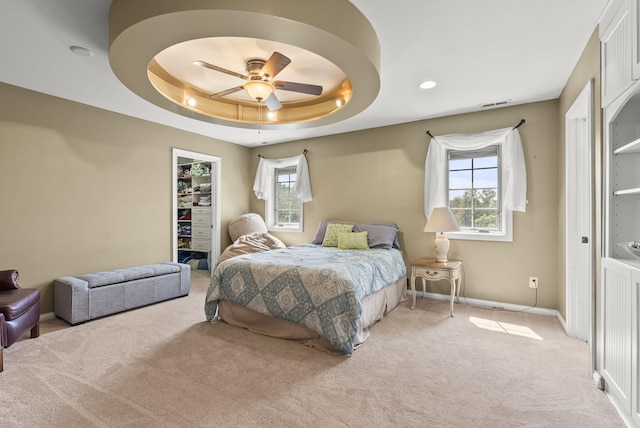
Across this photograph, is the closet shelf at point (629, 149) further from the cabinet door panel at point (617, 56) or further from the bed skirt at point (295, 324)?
the bed skirt at point (295, 324)

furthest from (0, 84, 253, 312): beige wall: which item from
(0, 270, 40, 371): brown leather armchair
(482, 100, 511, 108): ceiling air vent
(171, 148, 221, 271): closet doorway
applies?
(482, 100, 511, 108): ceiling air vent

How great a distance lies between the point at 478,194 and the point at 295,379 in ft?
10.6

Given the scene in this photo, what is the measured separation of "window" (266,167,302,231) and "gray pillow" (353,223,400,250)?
1581mm

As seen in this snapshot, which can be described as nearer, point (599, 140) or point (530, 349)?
point (599, 140)

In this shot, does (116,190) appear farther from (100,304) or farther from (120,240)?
(100,304)

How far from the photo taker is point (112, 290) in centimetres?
354

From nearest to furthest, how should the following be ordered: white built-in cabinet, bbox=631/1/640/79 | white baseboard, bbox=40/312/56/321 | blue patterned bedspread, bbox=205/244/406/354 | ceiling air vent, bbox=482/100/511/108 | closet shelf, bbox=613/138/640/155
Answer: white built-in cabinet, bbox=631/1/640/79
closet shelf, bbox=613/138/640/155
blue patterned bedspread, bbox=205/244/406/354
white baseboard, bbox=40/312/56/321
ceiling air vent, bbox=482/100/511/108

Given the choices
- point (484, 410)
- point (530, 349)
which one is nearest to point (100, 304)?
point (484, 410)

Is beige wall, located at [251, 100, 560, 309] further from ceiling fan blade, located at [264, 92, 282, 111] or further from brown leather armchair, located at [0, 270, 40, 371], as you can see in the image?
brown leather armchair, located at [0, 270, 40, 371]

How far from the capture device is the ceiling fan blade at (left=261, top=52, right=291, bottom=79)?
2.36m

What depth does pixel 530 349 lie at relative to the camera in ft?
8.80

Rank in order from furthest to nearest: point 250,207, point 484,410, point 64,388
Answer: point 250,207
point 64,388
point 484,410

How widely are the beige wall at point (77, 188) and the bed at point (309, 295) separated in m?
1.81

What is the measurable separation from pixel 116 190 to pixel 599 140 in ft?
16.3
